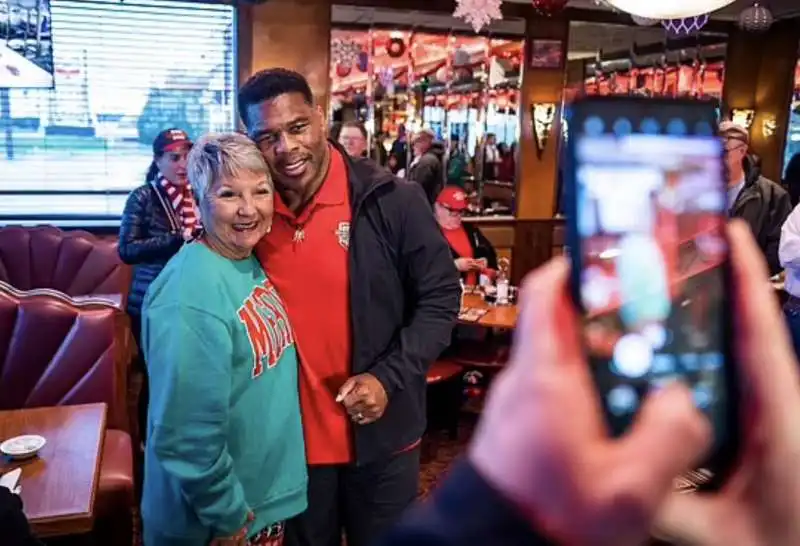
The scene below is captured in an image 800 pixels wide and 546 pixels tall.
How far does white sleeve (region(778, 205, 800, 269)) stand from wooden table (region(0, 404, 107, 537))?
281 cm

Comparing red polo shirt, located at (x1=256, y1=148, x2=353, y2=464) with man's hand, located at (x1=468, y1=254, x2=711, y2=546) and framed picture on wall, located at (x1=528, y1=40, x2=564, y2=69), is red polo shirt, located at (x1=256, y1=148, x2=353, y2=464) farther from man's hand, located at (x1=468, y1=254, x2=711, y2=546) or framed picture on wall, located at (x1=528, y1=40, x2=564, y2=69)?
framed picture on wall, located at (x1=528, y1=40, x2=564, y2=69)

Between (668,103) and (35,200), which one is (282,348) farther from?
(35,200)

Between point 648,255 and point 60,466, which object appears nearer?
point 648,255

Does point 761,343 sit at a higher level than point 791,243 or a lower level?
higher

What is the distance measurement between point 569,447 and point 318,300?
127 centimetres

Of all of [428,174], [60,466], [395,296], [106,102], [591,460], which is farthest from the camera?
[428,174]

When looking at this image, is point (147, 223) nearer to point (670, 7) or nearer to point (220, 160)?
point (220, 160)

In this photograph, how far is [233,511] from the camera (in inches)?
56.1

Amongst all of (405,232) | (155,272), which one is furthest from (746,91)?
(405,232)

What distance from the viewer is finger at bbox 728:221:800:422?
0.43 m

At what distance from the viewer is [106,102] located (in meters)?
5.46

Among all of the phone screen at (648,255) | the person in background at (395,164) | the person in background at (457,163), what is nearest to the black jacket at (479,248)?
the person in background at (395,164)

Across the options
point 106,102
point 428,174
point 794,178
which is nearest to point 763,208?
point 428,174

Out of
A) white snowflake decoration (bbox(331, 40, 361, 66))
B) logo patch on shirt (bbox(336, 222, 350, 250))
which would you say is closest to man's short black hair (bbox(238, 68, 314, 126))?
logo patch on shirt (bbox(336, 222, 350, 250))
